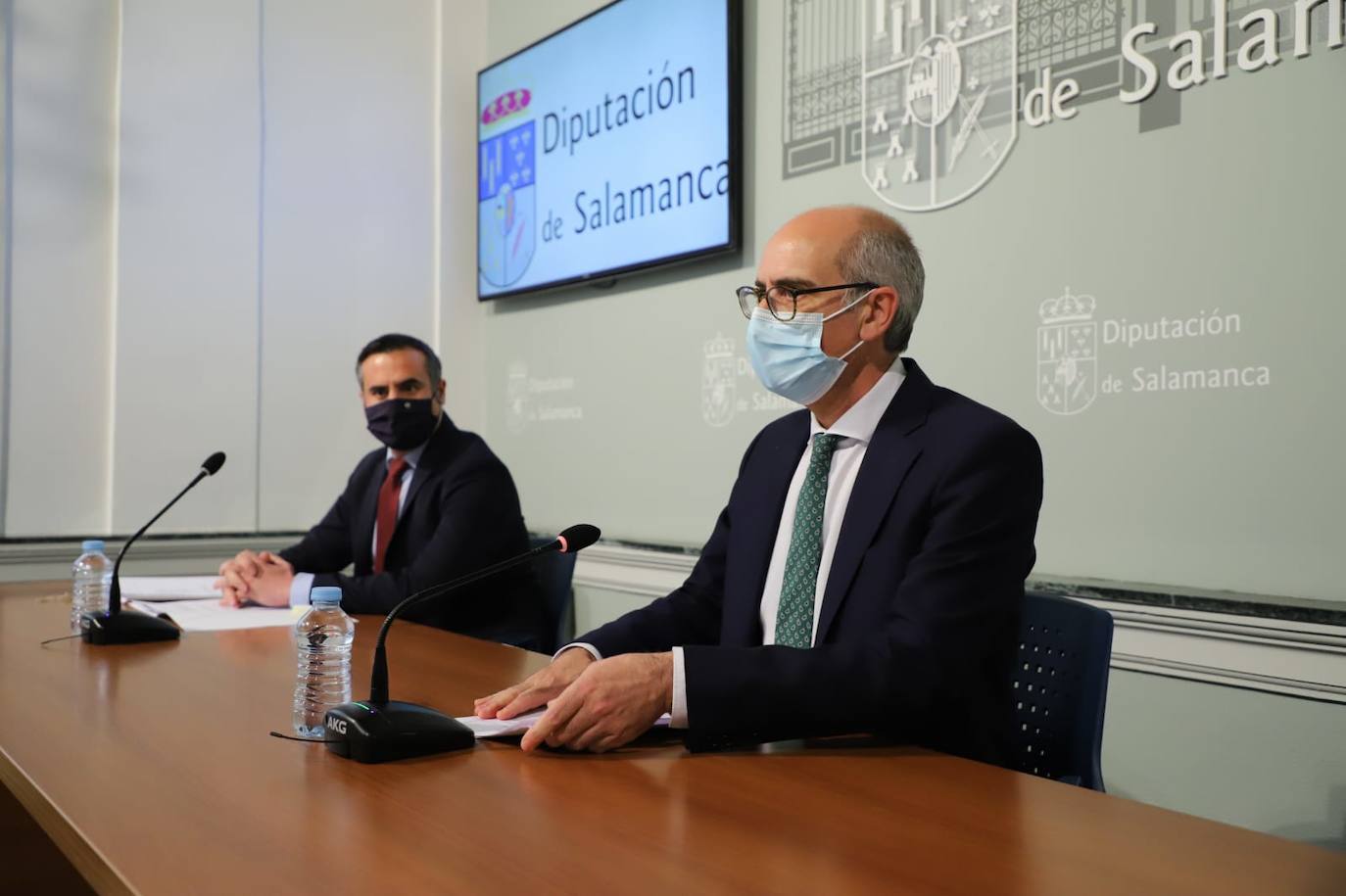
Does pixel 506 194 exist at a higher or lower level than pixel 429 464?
higher

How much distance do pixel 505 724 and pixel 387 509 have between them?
1.81 m

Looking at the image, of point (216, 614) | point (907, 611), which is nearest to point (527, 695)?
point (907, 611)

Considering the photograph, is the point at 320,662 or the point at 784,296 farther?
the point at 784,296

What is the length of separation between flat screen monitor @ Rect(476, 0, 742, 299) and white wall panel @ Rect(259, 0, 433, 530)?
301 millimetres

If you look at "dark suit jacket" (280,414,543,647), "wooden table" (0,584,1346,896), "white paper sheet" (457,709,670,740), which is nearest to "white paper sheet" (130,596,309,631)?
"dark suit jacket" (280,414,543,647)

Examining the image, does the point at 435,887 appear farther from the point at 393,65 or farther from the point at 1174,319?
the point at 393,65

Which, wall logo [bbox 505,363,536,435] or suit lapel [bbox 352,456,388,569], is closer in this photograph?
suit lapel [bbox 352,456,388,569]

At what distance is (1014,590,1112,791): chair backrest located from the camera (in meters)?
1.59

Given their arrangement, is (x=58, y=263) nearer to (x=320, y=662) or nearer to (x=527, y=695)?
(x=320, y=662)

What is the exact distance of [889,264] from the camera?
1870 mm

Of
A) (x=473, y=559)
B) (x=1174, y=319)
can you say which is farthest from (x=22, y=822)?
(x=1174, y=319)

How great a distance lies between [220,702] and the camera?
1599 millimetres

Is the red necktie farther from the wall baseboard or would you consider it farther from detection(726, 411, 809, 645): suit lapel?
the wall baseboard

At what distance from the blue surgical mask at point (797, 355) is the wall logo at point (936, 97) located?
1050 mm
